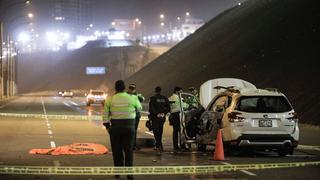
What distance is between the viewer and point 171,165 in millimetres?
14164

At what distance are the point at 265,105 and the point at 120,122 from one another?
219 inches

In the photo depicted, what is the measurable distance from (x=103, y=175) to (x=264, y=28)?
43.5 m

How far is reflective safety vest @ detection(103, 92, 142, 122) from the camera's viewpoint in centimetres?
1155

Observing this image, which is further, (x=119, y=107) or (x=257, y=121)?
(x=257, y=121)

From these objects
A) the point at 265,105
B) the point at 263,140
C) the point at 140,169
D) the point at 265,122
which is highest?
the point at 265,105

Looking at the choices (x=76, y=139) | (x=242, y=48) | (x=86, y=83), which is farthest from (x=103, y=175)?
(x=86, y=83)

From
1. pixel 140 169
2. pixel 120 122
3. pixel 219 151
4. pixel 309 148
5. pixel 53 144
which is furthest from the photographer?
pixel 53 144

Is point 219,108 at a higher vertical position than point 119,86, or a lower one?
lower

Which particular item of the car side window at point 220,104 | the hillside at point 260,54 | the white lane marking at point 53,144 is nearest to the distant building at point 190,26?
the hillside at point 260,54

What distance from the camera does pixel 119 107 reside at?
38.0 feet

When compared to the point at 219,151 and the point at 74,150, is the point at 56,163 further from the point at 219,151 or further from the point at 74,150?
the point at 219,151

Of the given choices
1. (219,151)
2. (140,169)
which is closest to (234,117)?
(219,151)

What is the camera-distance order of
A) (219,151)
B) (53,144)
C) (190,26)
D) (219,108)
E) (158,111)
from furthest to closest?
(190,26)
(53,144)
(158,111)
(219,108)
(219,151)

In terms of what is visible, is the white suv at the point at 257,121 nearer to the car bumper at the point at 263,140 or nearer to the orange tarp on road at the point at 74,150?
the car bumper at the point at 263,140
